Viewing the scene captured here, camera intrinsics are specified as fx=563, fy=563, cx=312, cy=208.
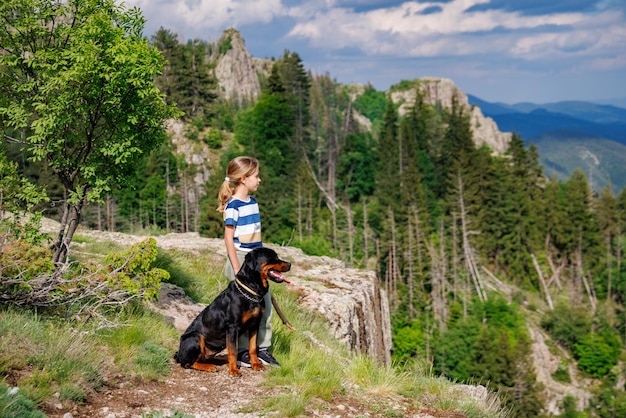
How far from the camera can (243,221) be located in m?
6.97

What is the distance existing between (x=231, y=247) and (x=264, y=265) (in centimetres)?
64

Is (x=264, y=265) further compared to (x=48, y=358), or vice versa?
(x=264, y=265)

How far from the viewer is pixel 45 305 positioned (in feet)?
22.4

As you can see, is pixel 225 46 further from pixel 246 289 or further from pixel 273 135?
pixel 246 289

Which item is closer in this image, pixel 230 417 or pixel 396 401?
pixel 230 417

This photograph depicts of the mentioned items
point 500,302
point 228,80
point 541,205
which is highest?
point 228,80

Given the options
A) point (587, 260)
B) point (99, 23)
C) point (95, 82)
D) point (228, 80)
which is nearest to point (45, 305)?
point (95, 82)

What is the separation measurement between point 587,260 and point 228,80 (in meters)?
94.5

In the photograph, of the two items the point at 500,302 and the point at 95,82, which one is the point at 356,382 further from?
the point at 500,302

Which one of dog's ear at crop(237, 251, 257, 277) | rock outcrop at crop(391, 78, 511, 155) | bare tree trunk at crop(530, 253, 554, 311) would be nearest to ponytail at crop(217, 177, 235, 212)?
dog's ear at crop(237, 251, 257, 277)

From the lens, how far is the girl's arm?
22.1 ft

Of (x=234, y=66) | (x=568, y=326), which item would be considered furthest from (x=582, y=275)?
(x=234, y=66)

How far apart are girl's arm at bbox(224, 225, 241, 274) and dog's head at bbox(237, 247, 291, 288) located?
1.10 feet

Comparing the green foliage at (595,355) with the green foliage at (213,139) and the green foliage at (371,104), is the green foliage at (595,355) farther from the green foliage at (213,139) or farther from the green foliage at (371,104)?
the green foliage at (371,104)
